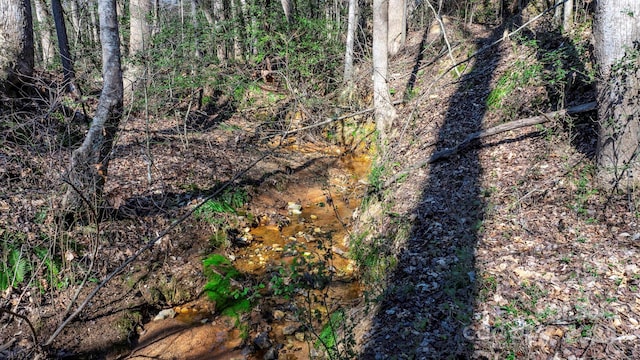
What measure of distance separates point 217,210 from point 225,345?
8.82 ft

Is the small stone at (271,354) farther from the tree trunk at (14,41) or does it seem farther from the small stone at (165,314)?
the tree trunk at (14,41)

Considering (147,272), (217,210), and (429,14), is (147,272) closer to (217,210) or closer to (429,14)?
(217,210)

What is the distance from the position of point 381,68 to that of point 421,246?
520cm

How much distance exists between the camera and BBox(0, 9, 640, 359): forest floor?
3.23 m

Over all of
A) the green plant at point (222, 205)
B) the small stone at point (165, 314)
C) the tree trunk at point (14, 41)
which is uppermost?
the tree trunk at point (14, 41)

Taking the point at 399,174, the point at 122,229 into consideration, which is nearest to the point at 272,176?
the point at 399,174

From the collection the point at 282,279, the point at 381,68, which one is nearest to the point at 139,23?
the point at 381,68

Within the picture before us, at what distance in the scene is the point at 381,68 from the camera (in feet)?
28.2

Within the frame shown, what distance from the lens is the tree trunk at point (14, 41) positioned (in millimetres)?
6043

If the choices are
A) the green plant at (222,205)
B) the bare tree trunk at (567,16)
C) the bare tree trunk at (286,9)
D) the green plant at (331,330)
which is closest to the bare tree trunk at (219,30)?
the bare tree trunk at (286,9)

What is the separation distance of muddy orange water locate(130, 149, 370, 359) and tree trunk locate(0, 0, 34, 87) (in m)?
4.58

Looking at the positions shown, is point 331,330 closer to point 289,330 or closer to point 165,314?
point 289,330

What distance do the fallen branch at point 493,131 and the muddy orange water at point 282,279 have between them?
4.98 feet

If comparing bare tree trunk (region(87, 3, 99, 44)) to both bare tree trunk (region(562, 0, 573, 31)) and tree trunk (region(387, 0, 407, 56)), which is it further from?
bare tree trunk (region(562, 0, 573, 31))
